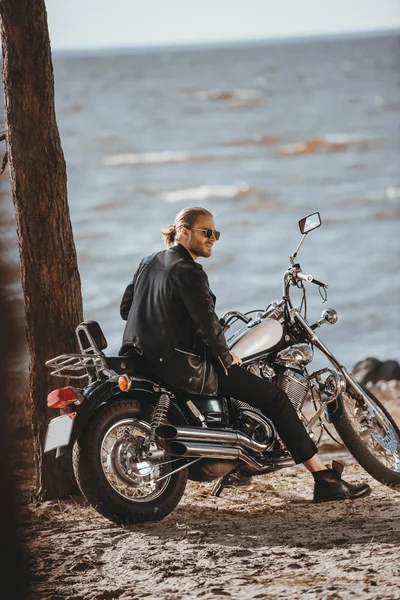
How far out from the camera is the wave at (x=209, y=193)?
41.1 metres

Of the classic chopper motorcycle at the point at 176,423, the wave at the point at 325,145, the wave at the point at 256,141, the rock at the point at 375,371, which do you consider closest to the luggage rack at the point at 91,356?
the classic chopper motorcycle at the point at 176,423

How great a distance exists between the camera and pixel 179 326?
596 centimetres

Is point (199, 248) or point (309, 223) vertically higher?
point (309, 223)

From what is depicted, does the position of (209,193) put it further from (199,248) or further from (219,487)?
(199,248)

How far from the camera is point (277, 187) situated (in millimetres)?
42688

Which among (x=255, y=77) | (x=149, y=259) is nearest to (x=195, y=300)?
(x=149, y=259)

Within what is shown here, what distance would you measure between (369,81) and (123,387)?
60472mm

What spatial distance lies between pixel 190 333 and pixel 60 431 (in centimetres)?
86

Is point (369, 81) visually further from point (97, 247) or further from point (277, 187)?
point (97, 247)

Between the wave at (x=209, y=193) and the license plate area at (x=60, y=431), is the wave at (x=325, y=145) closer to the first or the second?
the wave at (x=209, y=193)

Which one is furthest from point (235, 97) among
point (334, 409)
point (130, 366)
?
point (130, 366)

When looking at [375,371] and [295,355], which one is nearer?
[295,355]

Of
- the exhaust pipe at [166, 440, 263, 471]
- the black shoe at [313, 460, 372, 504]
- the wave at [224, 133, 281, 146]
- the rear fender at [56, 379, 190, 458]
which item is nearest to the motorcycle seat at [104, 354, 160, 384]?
the rear fender at [56, 379, 190, 458]

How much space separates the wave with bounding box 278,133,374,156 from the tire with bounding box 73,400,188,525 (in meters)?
43.3
